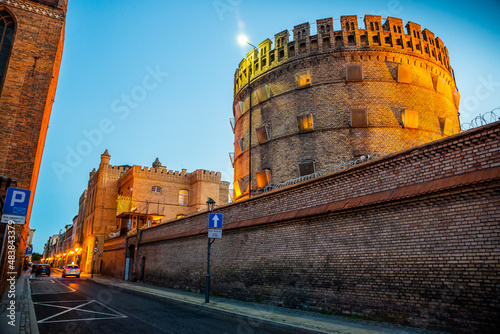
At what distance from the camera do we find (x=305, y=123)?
20.6m

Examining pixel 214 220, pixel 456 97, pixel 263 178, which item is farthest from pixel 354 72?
pixel 214 220

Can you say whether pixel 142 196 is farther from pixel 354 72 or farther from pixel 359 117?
pixel 354 72

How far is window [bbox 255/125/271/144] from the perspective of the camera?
74.1ft

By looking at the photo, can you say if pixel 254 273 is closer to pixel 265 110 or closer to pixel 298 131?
pixel 298 131

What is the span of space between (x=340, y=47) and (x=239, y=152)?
35.5 feet

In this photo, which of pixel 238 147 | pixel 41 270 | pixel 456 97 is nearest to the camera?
pixel 456 97

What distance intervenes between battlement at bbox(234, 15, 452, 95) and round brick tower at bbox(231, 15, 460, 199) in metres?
0.06

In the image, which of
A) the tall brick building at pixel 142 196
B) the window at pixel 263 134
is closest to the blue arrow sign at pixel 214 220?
the window at pixel 263 134

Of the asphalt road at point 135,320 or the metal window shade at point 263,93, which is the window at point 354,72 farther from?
the asphalt road at point 135,320

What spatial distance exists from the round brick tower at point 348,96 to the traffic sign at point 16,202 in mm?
15034

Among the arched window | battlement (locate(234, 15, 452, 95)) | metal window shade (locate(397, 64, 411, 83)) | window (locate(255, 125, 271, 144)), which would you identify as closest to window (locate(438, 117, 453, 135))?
metal window shade (locate(397, 64, 411, 83))

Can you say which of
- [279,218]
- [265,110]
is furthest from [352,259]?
[265,110]

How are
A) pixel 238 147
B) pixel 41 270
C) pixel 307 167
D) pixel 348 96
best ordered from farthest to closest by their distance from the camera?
pixel 41 270 → pixel 238 147 → pixel 348 96 → pixel 307 167

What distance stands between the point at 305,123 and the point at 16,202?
16383 mm
